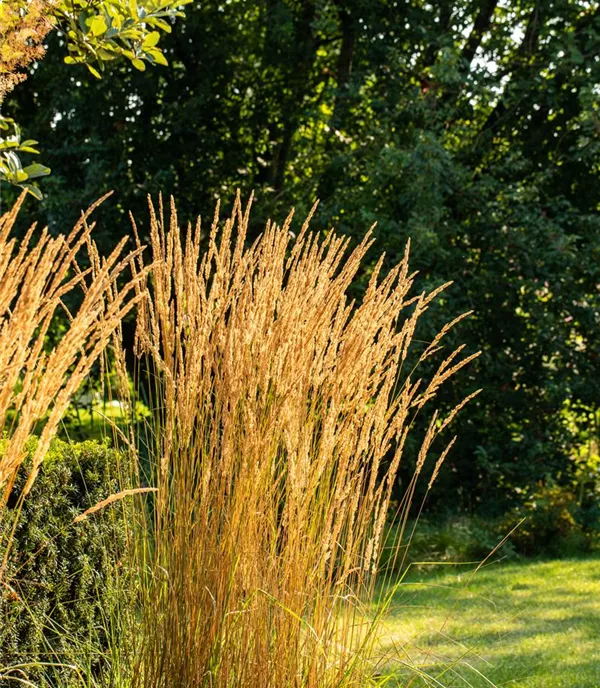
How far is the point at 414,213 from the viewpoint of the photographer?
7621mm

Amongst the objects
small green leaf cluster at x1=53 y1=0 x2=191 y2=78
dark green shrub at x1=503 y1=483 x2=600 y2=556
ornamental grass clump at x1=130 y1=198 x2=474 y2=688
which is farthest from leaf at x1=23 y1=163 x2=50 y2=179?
dark green shrub at x1=503 y1=483 x2=600 y2=556

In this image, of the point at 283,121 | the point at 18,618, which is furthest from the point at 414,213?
the point at 18,618

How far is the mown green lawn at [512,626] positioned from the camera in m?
4.41

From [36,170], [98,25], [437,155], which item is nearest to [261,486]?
[36,170]

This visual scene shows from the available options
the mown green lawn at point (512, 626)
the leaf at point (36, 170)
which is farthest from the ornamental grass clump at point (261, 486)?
the mown green lawn at point (512, 626)

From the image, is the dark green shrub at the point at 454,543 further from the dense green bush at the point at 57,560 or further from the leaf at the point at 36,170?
the leaf at the point at 36,170

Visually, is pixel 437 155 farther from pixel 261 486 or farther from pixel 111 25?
pixel 261 486

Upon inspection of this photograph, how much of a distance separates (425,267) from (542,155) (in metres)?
1.72

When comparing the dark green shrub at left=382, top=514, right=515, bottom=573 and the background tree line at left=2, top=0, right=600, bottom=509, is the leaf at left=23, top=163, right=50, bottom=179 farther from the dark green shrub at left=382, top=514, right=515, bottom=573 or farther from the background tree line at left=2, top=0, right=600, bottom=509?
the background tree line at left=2, top=0, right=600, bottom=509

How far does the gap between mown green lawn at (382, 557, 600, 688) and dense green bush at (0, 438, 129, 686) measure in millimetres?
1237

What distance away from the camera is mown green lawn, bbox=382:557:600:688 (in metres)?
4.41

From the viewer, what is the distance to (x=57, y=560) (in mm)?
3518

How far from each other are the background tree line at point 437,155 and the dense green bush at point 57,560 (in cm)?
441

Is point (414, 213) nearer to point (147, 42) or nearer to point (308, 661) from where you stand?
point (147, 42)
